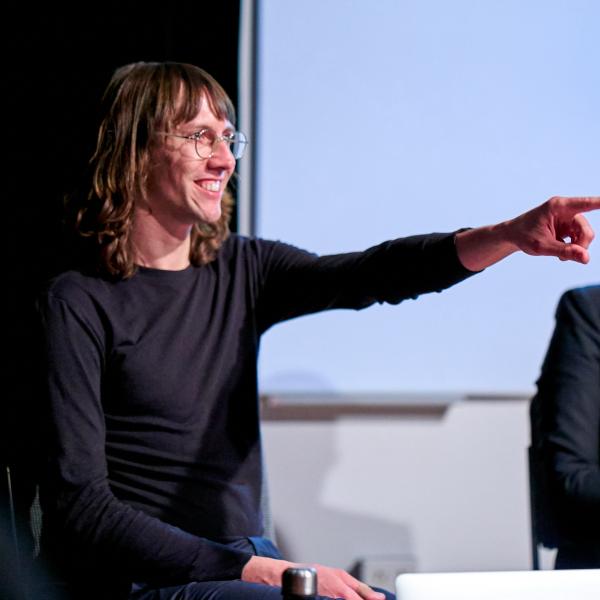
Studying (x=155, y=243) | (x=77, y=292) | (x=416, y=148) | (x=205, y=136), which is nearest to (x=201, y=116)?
(x=205, y=136)

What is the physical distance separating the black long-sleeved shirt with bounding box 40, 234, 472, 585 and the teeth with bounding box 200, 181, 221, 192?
149mm

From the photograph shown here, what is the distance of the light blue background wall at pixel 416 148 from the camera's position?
2361 millimetres

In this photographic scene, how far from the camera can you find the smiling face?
1616 mm

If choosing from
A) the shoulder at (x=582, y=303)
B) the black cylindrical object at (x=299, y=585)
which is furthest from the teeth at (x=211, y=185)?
the black cylindrical object at (x=299, y=585)

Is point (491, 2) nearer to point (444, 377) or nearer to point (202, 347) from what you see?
point (444, 377)

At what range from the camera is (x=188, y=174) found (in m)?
1.62

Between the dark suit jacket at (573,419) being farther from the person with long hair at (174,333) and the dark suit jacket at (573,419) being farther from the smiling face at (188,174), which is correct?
the smiling face at (188,174)

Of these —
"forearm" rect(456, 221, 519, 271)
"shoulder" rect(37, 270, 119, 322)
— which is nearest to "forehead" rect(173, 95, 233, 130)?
"shoulder" rect(37, 270, 119, 322)

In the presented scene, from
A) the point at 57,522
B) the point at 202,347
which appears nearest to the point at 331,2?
the point at 202,347

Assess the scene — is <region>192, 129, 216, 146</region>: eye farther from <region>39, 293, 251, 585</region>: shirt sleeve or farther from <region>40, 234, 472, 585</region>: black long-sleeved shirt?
<region>39, 293, 251, 585</region>: shirt sleeve

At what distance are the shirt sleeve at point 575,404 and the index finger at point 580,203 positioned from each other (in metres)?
0.56

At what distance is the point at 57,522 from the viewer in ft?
4.81

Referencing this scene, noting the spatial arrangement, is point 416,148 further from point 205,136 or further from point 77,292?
point 77,292

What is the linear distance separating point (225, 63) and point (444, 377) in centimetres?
95
